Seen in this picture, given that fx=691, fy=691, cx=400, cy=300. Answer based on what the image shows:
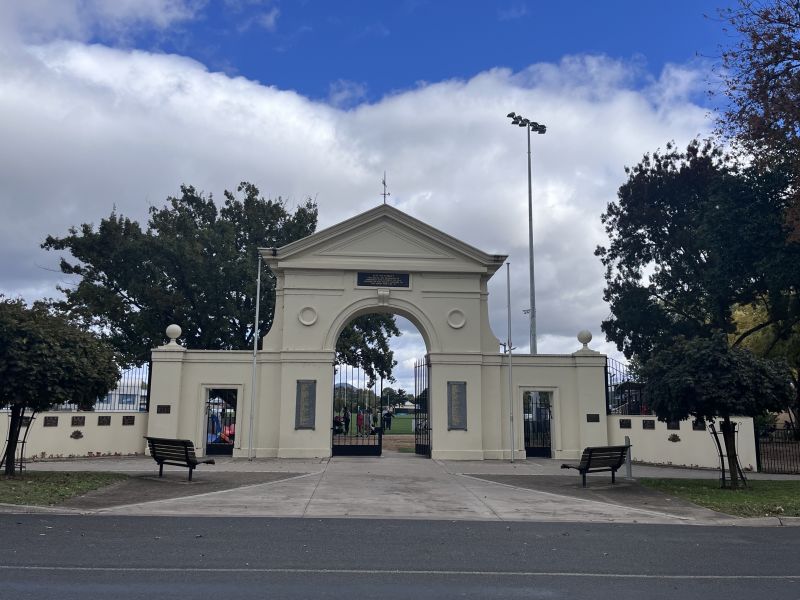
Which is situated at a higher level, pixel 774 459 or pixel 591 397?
pixel 591 397

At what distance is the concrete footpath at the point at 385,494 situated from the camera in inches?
448

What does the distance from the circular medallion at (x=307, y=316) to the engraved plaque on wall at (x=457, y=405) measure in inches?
189

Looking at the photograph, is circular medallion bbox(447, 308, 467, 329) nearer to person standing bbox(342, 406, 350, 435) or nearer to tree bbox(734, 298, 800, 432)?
person standing bbox(342, 406, 350, 435)

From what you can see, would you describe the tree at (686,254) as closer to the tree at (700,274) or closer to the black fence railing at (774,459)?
the tree at (700,274)

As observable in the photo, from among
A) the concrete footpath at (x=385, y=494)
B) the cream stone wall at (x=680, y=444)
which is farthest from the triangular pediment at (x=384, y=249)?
the cream stone wall at (x=680, y=444)

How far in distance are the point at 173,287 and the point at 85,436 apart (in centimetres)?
1278

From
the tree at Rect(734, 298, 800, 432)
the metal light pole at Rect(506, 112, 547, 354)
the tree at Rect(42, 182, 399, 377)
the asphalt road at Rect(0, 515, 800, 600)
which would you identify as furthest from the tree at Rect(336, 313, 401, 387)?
the asphalt road at Rect(0, 515, 800, 600)

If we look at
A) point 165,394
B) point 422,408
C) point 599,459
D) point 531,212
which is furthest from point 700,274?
point 165,394

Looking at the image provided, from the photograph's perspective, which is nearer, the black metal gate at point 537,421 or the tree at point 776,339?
the black metal gate at point 537,421

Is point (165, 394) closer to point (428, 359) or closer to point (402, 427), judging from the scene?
point (428, 359)

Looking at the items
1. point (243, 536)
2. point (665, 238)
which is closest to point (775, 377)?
point (243, 536)

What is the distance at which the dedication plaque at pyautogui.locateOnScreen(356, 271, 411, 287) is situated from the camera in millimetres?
22641

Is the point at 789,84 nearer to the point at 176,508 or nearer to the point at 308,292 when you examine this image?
the point at 308,292

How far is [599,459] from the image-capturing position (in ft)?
50.4
